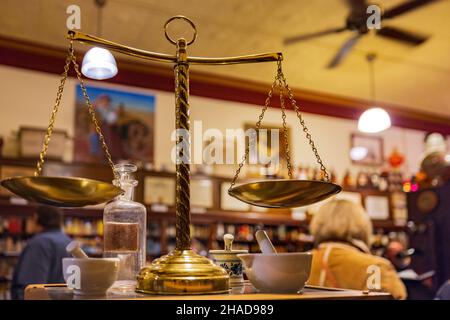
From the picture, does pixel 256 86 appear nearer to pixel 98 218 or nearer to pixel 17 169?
pixel 98 218

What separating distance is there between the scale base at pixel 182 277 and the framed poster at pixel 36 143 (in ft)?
17.0

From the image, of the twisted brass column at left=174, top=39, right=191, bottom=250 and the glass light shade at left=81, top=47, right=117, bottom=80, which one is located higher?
the glass light shade at left=81, top=47, right=117, bottom=80

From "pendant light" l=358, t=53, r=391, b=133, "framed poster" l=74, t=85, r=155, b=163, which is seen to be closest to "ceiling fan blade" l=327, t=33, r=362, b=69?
"pendant light" l=358, t=53, r=391, b=133

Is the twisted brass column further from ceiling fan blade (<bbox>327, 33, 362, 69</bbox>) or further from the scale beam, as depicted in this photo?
ceiling fan blade (<bbox>327, 33, 362, 69</bbox>)

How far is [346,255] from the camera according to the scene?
258 centimetres

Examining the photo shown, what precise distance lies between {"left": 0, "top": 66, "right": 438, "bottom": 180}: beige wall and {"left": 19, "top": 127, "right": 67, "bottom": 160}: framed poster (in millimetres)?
266

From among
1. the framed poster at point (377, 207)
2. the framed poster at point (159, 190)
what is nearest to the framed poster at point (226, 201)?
the framed poster at point (159, 190)

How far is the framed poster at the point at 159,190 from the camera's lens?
6410 millimetres

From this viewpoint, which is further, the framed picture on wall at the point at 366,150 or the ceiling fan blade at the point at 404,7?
the framed picture on wall at the point at 366,150

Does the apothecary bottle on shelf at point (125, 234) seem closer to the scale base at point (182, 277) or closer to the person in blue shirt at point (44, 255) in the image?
the scale base at point (182, 277)

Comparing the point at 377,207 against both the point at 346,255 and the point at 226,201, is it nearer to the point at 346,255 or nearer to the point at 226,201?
the point at 226,201

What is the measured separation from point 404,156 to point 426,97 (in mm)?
2096

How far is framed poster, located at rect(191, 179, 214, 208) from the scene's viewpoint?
265 inches

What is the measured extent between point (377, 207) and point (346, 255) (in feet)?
20.2
